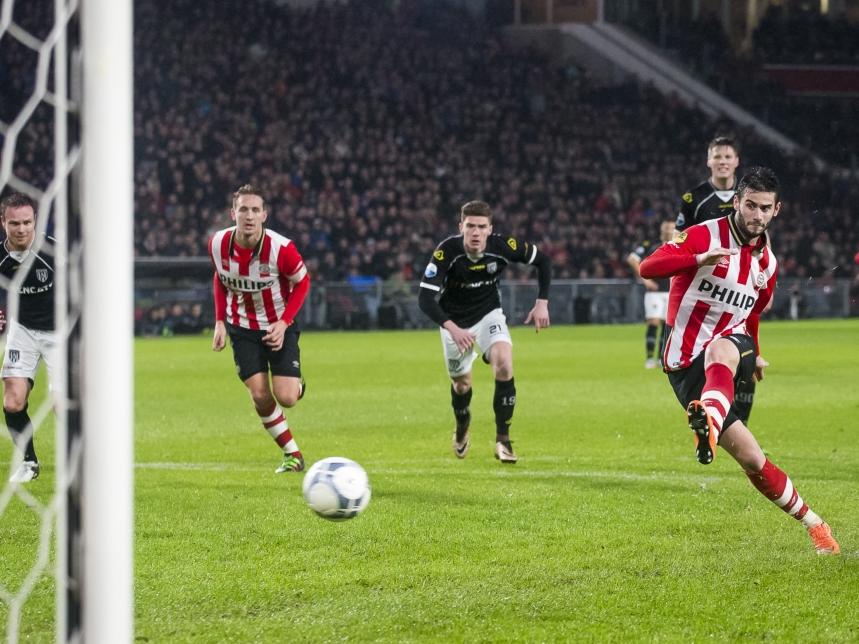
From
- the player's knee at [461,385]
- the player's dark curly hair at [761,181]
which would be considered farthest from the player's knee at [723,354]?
the player's knee at [461,385]

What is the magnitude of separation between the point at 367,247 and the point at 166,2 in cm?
1130

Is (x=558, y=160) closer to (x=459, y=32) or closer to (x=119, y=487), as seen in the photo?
(x=459, y=32)

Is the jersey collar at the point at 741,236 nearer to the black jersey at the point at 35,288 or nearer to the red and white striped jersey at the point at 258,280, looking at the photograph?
the red and white striped jersey at the point at 258,280

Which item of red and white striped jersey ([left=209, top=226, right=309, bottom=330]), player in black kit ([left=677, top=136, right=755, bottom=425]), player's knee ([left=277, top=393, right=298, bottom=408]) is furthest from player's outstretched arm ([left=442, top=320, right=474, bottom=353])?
player in black kit ([left=677, top=136, right=755, bottom=425])

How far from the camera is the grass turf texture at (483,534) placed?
451cm

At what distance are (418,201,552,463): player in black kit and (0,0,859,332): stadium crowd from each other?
716 inches

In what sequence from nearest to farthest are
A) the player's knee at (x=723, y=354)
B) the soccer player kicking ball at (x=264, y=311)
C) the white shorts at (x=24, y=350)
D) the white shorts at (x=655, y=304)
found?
the player's knee at (x=723, y=354) → the white shorts at (x=24, y=350) → the soccer player kicking ball at (x=264, y=311) → the white shorts at (x=655, y=304)

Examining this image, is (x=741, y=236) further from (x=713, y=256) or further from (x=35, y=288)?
(x=35, y=288)

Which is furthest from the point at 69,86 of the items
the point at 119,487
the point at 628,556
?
the point at 628,556

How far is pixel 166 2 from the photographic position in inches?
1366

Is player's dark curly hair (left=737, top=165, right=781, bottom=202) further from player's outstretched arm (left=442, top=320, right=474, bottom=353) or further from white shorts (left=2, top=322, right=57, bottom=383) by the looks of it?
white shorts (left=2, top=322, right=57, bottom=383)

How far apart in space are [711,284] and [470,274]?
3275 mm

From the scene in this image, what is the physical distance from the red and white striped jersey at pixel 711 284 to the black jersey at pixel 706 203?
2361mm

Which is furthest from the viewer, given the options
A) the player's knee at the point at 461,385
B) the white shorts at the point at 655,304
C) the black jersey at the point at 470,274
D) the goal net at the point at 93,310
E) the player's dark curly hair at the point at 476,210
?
the white shorts at the point at 655,304
